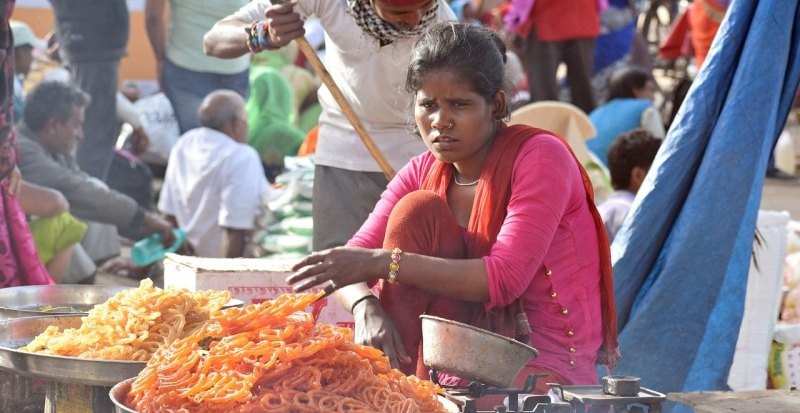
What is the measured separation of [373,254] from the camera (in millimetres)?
2752

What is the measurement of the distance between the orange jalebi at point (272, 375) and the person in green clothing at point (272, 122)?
5723mm

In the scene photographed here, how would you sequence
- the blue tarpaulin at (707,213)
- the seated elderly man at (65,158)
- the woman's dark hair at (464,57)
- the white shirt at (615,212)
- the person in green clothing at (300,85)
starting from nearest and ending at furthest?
1. the woman's dark hair at (464,57)
2. the blue tarpaulin at (707,213)
3. the white shirt at (615,212)
4. the seated elderly man at (65,158)
5. the person in green clothing at (300,85)

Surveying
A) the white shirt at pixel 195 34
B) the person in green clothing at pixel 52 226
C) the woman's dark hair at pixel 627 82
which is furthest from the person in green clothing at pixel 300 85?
the person in green clothing at pixel 52 226

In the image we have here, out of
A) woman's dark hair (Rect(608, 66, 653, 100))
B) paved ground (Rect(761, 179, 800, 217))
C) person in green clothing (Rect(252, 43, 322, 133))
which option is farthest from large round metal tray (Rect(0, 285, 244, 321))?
paved ground (Rect(761, 179, 800, 217))

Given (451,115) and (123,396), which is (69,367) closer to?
(123,396)

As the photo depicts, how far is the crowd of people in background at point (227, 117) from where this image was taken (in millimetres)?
3777

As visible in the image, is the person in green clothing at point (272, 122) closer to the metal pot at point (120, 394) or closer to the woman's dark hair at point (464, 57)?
the woman's dark hair at point (464, 57)

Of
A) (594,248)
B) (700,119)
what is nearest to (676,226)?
(700,119)

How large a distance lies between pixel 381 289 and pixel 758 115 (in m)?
1.48

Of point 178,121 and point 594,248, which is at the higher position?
point 594,248

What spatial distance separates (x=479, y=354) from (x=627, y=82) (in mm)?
5435

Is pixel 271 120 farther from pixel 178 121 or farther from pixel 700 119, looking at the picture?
pixel 700 119

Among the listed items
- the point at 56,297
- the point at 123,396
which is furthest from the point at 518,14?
the point at 123,396

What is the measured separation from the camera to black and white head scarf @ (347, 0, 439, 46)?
362cm
